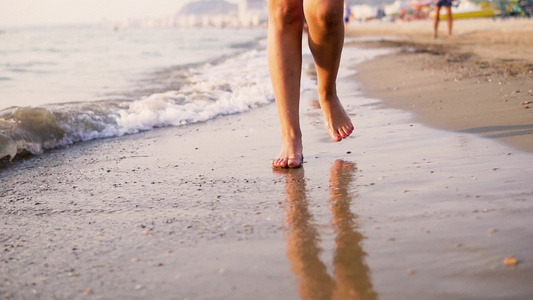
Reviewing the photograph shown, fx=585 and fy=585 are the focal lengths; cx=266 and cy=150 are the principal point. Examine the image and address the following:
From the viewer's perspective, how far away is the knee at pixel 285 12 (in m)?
2.43

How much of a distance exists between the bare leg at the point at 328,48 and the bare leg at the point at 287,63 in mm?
81

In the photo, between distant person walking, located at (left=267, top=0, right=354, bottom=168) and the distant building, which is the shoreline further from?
the distant building

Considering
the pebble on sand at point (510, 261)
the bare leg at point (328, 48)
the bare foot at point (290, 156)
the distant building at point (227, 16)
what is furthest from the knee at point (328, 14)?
the distant building at point (227, 16)

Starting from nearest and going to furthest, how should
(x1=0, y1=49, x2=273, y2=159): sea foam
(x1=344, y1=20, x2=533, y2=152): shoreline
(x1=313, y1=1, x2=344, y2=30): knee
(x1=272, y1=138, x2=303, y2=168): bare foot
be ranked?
(x1=313, y1=1, x2=344, y2=30): knee
(x1=272, y1=138, x2=303, y2=168): bare foot
(x1=344, y1=20, x2=533, y2=152): shoreline
(x1=0, y1=49, x2=273, y2=159): sea foam

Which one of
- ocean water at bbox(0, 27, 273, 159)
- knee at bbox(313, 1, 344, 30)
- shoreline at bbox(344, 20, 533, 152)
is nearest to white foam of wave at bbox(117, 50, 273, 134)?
ocean water at bbox(0, 27, 273, 159)

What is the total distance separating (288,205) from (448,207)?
0.49 meters

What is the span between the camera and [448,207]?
1.67 metres

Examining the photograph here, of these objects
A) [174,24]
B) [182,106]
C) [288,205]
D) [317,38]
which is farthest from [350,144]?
[174,24]

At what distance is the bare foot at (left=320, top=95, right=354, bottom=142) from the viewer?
266 centimetres

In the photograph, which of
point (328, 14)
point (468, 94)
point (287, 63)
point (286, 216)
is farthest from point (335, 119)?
point (468, 94)

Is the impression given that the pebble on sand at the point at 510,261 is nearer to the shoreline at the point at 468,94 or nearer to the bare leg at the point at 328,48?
the shoreline at the point at 468,94

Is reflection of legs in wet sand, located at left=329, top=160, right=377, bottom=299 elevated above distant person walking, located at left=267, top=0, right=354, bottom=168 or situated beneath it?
situated beneath

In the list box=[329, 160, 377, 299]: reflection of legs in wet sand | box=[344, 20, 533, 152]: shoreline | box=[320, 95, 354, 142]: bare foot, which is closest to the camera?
box=[329, 160, 377, 299]: reflection of legs in wet sand

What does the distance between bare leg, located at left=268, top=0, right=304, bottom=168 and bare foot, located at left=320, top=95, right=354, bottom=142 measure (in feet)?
0.59
